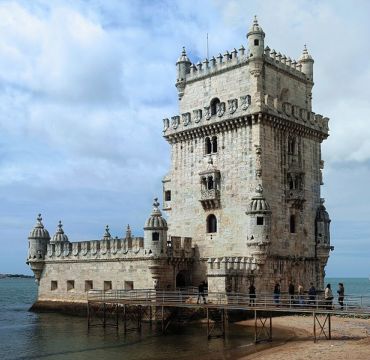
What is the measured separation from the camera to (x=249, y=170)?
42062 mm

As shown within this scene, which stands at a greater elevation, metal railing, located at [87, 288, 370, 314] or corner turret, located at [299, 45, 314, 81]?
corner turret, located at [299, 45, 314, 81]

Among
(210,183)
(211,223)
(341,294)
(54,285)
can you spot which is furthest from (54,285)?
(341,294)

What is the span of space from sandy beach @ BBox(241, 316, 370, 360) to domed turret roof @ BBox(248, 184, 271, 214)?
710 centimetres

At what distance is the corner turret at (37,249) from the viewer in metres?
53.2

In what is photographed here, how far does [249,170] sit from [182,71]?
36.8 ft

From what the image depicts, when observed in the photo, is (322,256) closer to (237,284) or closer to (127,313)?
(237,284)

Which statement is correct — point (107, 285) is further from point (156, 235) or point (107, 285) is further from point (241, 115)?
point (241, 115)

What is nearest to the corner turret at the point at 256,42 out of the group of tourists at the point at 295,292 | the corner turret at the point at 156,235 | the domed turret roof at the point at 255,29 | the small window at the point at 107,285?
the domed turret roof at the point at 255,29

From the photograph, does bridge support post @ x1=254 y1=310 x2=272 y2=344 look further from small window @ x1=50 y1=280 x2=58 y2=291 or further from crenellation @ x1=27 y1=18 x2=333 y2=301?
small window @ x1=50 y1=280 x2=58 y2=291

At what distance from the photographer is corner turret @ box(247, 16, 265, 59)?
1703 inches

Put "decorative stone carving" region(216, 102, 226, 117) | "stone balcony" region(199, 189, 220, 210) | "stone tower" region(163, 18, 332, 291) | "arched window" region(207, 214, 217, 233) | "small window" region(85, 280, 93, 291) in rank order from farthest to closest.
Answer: "small window" region(85, 280, 93, 291) → "arched window" region(207, 214, 217, 233) → "decorative stone carving" region(216, 102, 226, 117) → "stone balcony" region(199, 189, 220, 210) → "stone tower" region(163, 18, 332, 291)

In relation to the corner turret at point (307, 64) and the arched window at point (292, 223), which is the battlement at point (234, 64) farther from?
the arched window at point (292, 223)

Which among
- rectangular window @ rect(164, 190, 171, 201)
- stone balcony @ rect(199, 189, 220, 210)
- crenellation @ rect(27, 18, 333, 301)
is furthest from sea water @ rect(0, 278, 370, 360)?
rectangular window @ rect(164, 190, 171, 201)

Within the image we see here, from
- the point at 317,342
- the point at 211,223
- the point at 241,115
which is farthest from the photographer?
the point at 211,223
